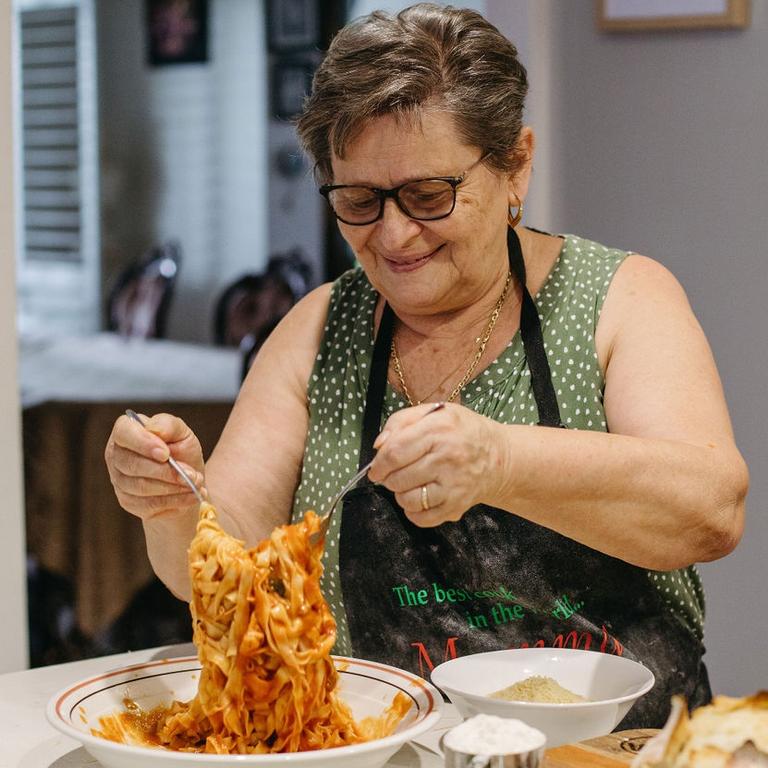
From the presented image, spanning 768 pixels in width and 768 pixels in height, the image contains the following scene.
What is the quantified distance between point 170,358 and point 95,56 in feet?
11.5

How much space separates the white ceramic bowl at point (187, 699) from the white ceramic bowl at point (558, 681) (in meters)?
0.04

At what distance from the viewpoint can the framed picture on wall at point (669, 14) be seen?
103 inches

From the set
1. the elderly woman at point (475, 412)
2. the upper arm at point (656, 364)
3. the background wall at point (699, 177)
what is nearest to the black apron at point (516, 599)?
the elderly woman at point (475, 412)

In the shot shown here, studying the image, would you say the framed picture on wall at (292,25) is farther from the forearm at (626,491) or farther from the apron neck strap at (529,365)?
the forearm at (626,491)

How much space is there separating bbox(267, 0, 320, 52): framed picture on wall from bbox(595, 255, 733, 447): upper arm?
5.21 m

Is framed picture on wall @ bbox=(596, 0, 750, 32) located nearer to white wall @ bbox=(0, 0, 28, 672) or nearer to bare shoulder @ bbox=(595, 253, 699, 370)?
bare shoulder @ bbox=(595, 253, 699, 370)

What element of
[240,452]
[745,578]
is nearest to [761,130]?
[745,578]

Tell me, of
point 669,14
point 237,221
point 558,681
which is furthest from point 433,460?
point 237,221

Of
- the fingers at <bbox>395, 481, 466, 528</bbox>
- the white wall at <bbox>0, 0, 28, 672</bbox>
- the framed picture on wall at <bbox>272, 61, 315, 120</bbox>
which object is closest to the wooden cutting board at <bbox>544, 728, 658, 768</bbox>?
the fingers at <bbox>395, 481, 466, 528</bbox>

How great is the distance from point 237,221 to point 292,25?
1144mm

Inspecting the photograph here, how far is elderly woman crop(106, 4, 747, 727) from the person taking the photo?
1504 mm

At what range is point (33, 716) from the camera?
4.79 feet

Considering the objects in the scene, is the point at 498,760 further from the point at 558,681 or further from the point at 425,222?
the point at 425,222

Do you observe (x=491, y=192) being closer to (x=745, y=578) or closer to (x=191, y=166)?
(x=745, y=578)
